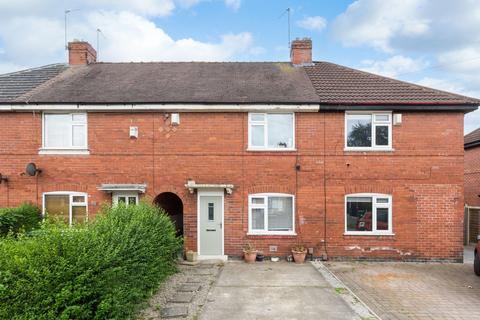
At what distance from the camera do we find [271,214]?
10773 mm

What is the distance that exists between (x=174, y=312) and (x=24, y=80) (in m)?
11.3

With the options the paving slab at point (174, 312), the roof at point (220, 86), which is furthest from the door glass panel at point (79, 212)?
the paving slab at point (174, 312)

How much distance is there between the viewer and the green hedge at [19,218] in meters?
9.23

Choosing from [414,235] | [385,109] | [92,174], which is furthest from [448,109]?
[92,174]

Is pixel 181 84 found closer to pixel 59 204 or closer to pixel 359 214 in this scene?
pixel 59 204

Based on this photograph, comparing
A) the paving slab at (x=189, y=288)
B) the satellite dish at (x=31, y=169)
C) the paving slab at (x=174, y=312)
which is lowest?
the paving slab at (x=189, y=288)

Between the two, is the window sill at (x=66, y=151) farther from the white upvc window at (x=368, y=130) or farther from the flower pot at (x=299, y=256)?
the white upvc window at (x=368, y=130)

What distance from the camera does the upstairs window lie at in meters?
10.9

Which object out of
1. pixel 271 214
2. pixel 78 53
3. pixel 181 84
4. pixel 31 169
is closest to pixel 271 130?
pixel 271 214

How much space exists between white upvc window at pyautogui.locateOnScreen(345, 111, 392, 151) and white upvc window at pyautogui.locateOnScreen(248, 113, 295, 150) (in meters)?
1.91

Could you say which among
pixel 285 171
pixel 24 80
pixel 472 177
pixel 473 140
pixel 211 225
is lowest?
pixel 211 225

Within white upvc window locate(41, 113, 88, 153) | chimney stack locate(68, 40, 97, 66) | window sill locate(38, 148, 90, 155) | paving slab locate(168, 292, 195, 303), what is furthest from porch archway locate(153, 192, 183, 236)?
chimney stack locate(68, 40, 97, 66)

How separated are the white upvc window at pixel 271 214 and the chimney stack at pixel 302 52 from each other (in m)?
6.34

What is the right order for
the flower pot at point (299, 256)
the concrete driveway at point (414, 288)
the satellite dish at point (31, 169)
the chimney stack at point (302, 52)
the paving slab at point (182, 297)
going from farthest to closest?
the chimney stack at point (302, 52)
the satellite dish at point (31, 169)
the flower pot at point (299, 256)
the paving slab at point (182, 297)
the concrete driveway at point (414, 288)
